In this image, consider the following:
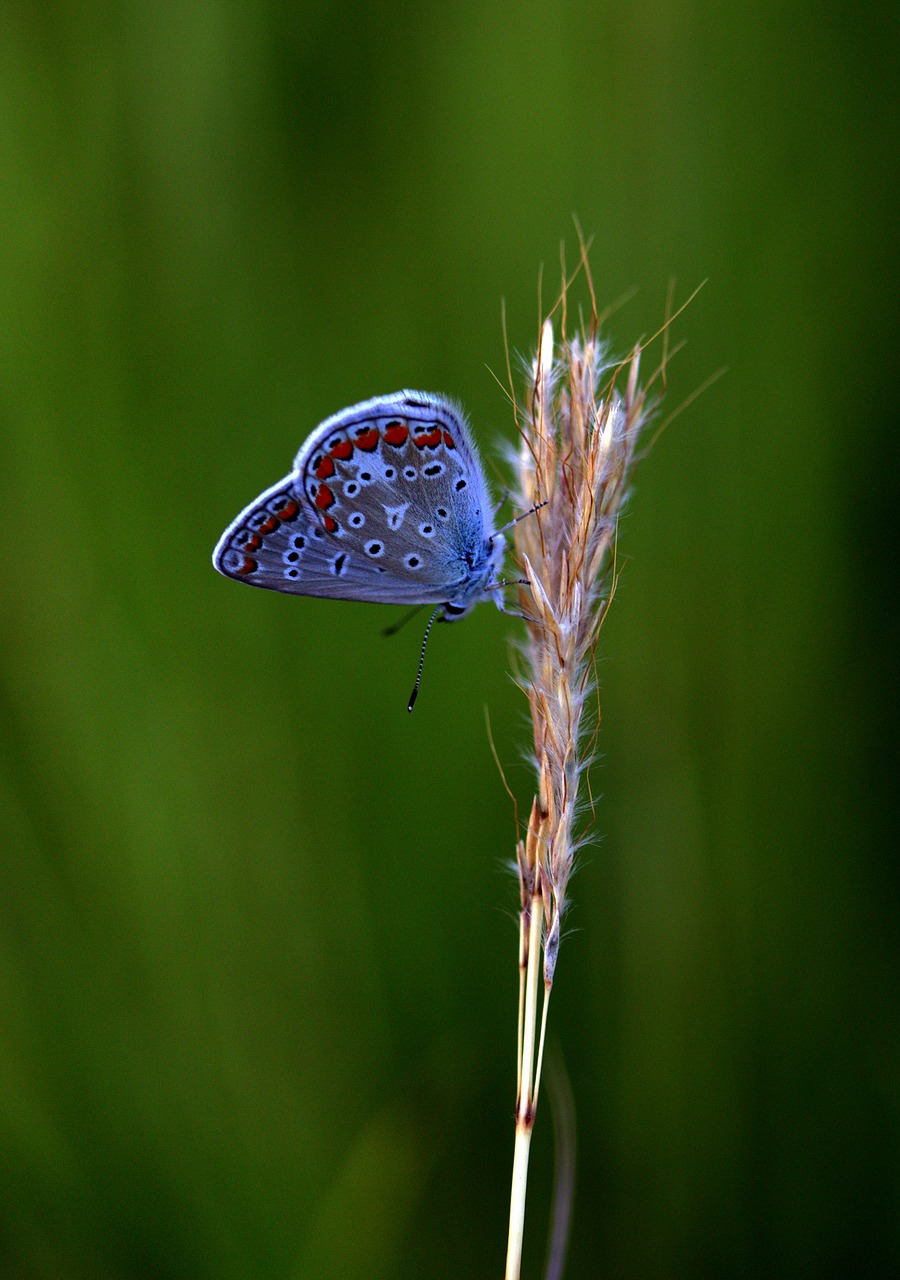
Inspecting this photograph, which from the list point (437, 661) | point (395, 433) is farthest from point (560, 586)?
point (437, 661)

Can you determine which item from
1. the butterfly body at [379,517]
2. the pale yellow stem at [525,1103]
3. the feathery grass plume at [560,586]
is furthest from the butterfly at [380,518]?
the pale yellow stem at [525,1103]

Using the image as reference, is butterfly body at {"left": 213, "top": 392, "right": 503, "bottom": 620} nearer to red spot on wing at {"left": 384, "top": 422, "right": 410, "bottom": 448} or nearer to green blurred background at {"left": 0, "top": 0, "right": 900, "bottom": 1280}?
red spot on wing at {"left": 384, "top": 422, "right": 410, "bottom": 448}

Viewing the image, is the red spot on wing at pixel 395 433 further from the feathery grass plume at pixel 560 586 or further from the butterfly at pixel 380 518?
the feathery grass plume at pixel 560 586

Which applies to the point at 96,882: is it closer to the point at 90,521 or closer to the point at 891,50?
the point at 90,521

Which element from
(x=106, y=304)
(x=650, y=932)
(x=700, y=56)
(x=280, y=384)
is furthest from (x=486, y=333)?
(x=650, y=932)

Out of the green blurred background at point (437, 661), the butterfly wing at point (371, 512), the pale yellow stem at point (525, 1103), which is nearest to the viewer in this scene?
the pale yellow stem at point (525, 1103)

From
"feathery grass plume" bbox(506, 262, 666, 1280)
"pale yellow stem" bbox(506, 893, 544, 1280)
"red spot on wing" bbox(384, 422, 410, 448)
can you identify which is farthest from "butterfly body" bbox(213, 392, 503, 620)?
"pale yellow stem" bbox(506, 893, 544, 1280)

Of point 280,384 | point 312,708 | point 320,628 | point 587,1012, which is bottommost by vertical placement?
point 587,1012
